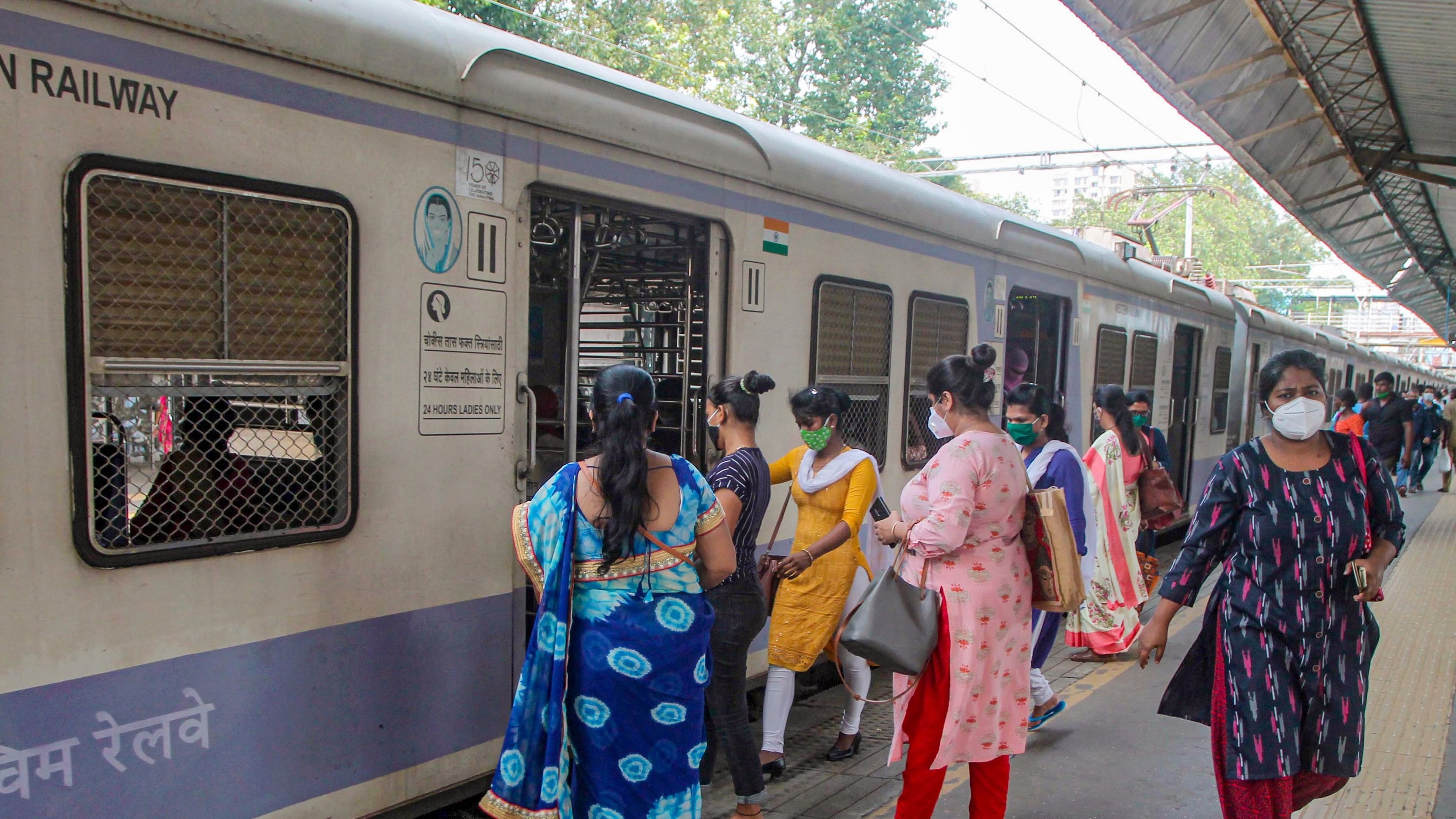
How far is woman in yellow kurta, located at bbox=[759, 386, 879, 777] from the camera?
12.6 feet

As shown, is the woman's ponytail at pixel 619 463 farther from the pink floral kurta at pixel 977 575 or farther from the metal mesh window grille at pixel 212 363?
the pink floral kurta at pixel 977 575

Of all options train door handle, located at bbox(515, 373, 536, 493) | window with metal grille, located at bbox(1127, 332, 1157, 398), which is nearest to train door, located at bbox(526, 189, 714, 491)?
train door handle, located at bbox(515, 373, 536, 493)

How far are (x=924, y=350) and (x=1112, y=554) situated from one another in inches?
58.3

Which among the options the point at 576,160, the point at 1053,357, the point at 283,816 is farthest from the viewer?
the point at 1053,357

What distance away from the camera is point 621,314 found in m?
5.48

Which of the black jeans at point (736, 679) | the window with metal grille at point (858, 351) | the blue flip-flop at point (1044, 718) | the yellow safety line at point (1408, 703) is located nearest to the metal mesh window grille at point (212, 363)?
the black jeans at point (736, 679)

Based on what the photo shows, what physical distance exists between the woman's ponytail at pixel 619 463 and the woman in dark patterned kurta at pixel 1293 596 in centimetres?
154

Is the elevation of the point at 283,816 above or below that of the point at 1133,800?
above

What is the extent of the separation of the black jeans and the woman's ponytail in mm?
900

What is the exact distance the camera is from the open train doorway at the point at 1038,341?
684cm

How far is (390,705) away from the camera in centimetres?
287

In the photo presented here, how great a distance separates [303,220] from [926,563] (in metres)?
2.03

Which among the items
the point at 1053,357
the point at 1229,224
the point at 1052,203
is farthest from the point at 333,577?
the point at 1052,203

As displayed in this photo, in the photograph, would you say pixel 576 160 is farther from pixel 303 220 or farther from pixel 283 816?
pixel 283 816
